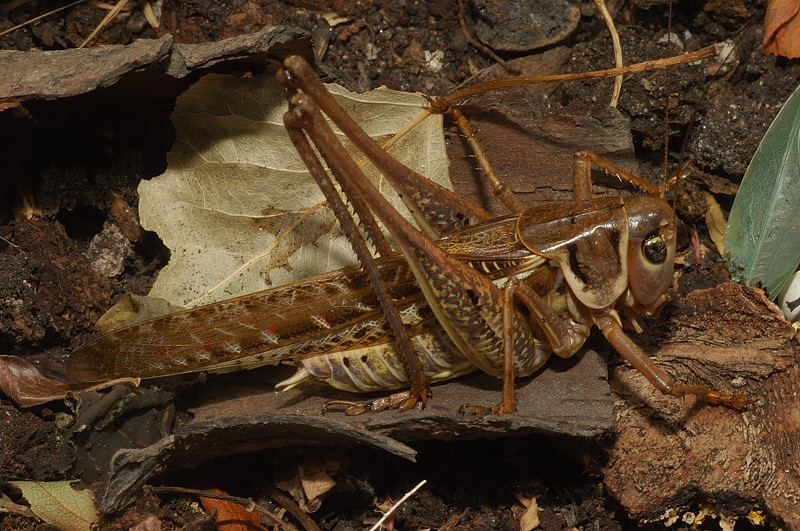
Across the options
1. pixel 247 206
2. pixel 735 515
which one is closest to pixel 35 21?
pixel 247 206

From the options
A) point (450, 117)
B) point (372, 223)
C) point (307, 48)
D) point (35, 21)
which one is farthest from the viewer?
point (35, 21)

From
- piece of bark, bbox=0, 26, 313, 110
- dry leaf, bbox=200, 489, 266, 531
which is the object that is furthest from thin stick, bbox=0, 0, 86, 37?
dry leaf, bbox=200, 489, 266, 531

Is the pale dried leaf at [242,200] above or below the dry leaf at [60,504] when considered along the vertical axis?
above

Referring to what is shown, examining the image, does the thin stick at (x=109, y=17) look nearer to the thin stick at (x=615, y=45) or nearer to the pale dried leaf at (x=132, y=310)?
the pale dried leaf at (x=132, y=310)

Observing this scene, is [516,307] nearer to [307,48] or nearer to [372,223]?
[372,223]

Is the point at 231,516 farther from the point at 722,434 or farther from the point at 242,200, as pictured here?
the point at 722,434

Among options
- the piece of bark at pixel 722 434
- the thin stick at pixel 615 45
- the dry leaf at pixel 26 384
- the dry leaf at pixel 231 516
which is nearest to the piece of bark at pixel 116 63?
the dry leaf at pixel 26 384
